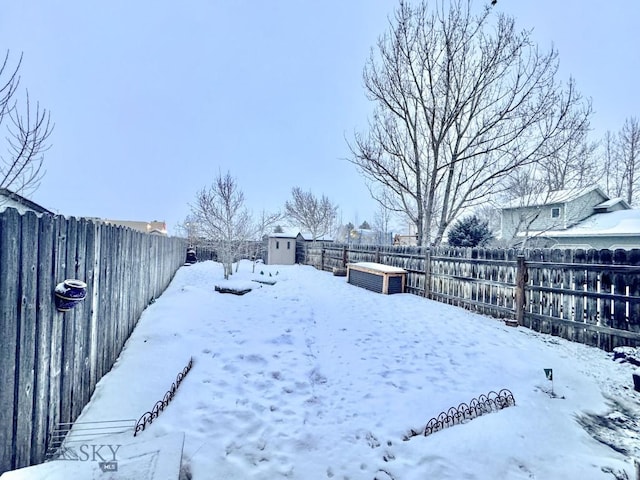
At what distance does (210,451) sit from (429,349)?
3274 mm

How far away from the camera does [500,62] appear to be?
1034cm

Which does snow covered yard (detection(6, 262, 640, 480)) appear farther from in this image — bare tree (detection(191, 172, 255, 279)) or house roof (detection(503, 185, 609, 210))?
house roof (detection(503, 185, 609, 210))

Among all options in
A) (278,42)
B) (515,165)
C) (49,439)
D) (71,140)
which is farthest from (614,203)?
(278,42)

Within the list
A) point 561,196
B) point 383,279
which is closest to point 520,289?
point 383,279

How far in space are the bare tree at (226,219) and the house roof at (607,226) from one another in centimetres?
1471

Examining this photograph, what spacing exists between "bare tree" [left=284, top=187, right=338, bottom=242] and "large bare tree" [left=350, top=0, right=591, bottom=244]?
18978 mm

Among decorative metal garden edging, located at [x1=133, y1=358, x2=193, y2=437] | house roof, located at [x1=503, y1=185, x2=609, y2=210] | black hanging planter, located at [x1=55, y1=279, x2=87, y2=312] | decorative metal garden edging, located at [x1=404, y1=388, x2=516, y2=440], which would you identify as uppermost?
house roof, located at [x1=503, y1=185, x2=609, y2=210]

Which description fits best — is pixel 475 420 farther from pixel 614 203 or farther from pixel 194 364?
pixel 614 203

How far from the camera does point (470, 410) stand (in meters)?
2.75

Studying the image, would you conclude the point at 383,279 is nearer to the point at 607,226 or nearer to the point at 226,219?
the point at 226,219

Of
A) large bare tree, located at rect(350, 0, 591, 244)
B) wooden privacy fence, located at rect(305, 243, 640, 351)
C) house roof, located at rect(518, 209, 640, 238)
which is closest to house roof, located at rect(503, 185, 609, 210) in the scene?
house roof, located at rect(518, 209, 640, 238)

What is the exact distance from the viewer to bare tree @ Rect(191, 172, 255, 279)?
10.8 m

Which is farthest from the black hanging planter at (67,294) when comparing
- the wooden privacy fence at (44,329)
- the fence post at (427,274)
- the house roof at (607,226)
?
the house roof at (607,226)

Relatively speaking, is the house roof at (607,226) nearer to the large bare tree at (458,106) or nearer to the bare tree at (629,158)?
the bare tree at (629,158)
